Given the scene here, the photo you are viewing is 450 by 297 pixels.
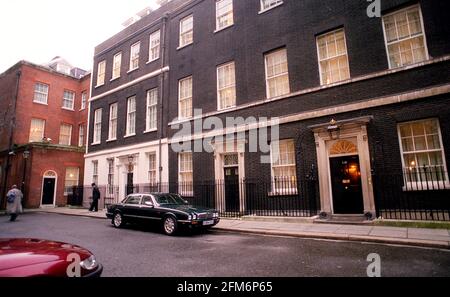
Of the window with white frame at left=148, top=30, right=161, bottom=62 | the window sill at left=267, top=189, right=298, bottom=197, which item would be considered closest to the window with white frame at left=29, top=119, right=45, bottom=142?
the window with white frame at left=148, top=30, right=161, bottom=62

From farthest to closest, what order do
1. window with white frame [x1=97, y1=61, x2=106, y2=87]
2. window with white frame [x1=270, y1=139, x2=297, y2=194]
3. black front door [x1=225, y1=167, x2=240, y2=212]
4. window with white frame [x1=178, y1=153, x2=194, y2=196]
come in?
1. window with white frame [x1=97, y1=61, x2=106, y2=87]
2. window with white frame [x1=178, y1=153, x2=194, y2=196]
3. black front door [x1=225, y1=167, x2=240, y2=212]
4. window with white frame [x1=270, y1=139, x2=297, y2=194]

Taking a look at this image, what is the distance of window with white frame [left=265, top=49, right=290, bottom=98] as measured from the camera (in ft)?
42.7

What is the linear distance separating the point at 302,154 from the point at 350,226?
11.9 feet

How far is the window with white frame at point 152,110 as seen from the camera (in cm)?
1830

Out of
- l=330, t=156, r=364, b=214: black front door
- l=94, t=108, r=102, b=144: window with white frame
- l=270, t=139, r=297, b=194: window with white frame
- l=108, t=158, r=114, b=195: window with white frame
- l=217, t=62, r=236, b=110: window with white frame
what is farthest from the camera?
l=94, t=108, r=102, b=144: window with white frame

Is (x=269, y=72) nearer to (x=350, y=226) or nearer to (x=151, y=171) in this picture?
(x=350, y=226)

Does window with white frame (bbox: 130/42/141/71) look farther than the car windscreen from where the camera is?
Yes

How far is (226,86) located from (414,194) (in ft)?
33.3

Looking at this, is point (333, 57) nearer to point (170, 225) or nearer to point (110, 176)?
point (170, 225)

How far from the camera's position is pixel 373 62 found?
10609 mm

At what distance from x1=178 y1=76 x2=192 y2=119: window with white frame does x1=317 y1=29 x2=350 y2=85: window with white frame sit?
8.07m

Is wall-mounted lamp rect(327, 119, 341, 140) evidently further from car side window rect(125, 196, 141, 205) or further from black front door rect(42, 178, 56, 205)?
black front door rect(42, 178, 56, 205)

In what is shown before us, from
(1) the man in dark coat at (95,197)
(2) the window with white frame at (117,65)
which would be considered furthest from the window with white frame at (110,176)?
(2) the window with white frame at (117,65)
